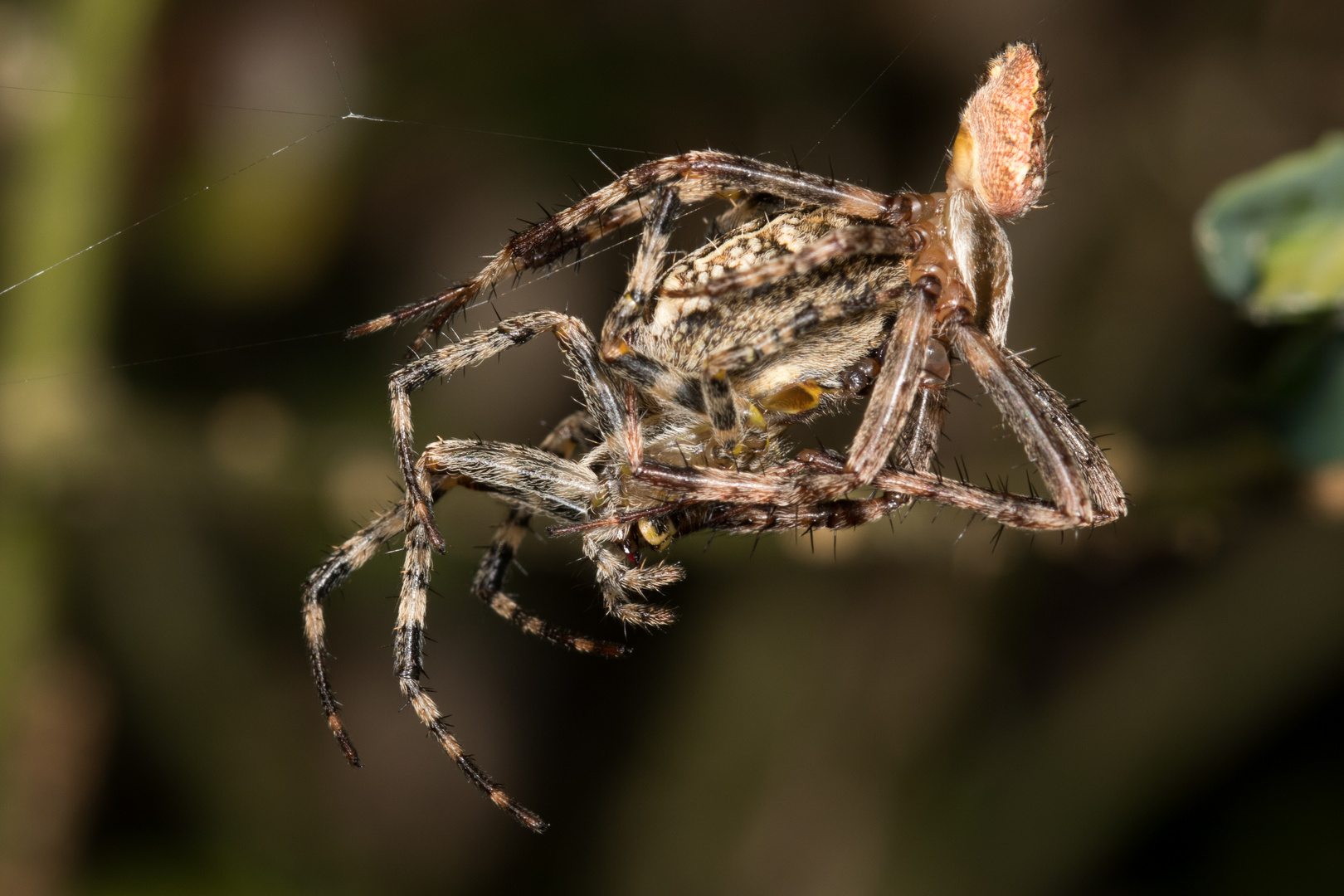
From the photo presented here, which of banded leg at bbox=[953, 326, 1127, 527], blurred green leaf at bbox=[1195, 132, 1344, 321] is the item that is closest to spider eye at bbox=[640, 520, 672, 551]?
banded leg at bbox=[953, 326, 1127, 527]

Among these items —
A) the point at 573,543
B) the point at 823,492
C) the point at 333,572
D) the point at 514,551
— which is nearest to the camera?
the point at 823,492

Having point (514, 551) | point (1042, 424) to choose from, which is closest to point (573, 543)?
point (514, 551)

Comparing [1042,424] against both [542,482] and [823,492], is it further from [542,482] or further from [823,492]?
[542,482]

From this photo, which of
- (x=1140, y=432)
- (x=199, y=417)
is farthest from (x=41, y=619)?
(x=1140, y=432)

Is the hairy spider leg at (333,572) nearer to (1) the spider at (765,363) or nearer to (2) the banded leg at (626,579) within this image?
(1) the spider at (765,363)

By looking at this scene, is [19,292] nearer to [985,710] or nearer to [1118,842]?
[985,710]

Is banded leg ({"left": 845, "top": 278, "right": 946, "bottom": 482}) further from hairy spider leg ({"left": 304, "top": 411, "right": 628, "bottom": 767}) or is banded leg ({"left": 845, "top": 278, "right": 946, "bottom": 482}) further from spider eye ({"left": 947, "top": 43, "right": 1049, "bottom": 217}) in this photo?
hairy spider leg ({"left": 304, "top": 411, "right": 628, "bottom": 767})
